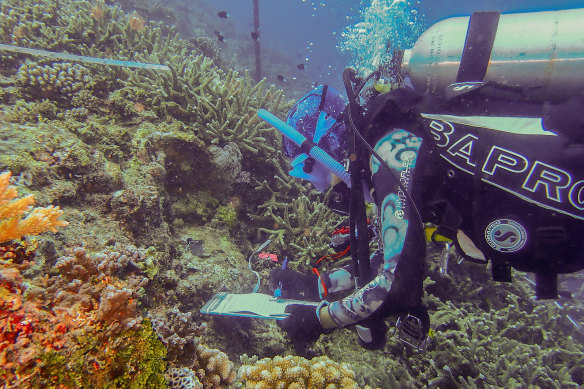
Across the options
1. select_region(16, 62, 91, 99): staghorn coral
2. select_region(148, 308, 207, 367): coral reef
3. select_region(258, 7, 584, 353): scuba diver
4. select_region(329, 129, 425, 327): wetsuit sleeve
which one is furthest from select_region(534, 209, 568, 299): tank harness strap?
select_region(16, 62, 91, 99): staghorn coral

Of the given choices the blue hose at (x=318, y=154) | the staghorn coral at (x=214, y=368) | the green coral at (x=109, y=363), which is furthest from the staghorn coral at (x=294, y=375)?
the blue hose at (x=318, y=154)

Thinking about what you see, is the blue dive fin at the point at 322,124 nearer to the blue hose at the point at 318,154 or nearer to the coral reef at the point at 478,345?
the blue hose at the point at 318,154

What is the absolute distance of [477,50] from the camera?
2098 millimetres

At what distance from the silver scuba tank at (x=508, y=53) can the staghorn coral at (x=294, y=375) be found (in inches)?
94.5

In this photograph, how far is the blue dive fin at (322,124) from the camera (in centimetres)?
307

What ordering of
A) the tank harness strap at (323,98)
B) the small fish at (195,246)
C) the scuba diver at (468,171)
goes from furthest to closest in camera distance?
the small fish at (195,246) → the tank harness strap at (323,98) → the scuba diver at (468,171)

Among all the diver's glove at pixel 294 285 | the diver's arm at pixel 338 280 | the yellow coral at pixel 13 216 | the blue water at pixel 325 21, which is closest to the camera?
the yellow coral at pixel 13 216

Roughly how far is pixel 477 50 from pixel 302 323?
2.62m

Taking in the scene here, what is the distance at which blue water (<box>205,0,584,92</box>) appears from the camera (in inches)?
917

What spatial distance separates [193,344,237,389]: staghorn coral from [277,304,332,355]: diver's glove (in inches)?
25.1

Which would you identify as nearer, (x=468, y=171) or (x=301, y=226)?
(x=468, y=171)

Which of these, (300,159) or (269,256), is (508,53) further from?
(269,256)

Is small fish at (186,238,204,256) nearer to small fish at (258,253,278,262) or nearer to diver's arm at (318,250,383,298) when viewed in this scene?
small fish at (258,253,278,262)

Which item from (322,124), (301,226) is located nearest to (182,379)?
(322,124)
